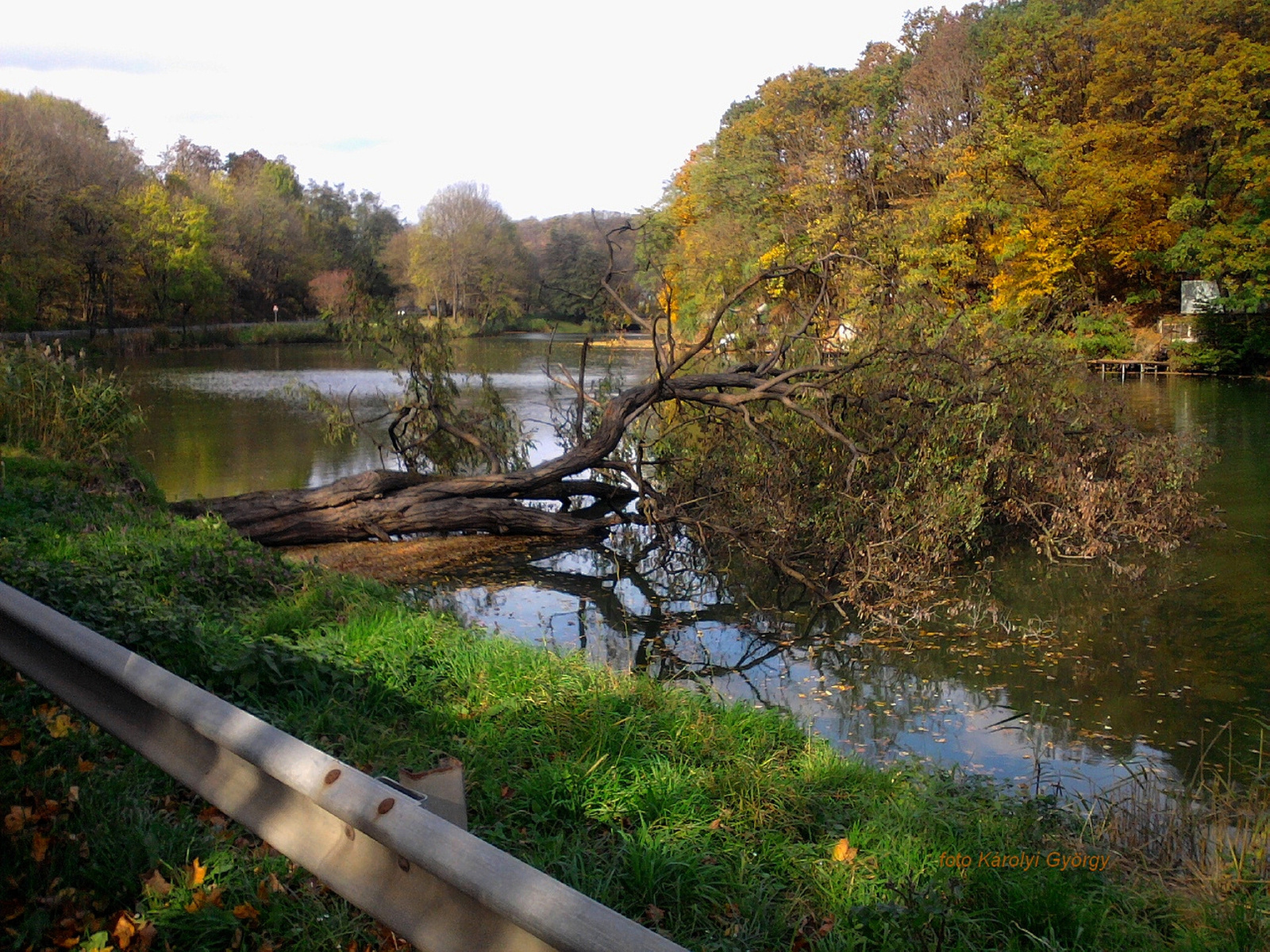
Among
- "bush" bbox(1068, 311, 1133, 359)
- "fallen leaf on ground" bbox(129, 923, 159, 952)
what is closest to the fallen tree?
"fallen leaf on ground" bbox(129, 923, 159, 952)

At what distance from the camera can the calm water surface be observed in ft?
22.1

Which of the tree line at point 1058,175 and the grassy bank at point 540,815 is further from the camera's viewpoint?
the tree line at point 1058,175

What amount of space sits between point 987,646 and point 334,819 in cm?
742

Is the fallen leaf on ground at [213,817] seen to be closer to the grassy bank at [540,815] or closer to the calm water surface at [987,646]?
the grassy bank at [540,815]

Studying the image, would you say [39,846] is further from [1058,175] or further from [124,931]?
[1058,175]

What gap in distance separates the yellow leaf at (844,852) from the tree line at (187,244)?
51.1 feet

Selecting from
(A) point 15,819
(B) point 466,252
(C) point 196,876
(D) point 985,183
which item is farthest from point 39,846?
(B) point 466,252

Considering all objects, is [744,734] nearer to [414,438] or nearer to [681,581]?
[681,581]

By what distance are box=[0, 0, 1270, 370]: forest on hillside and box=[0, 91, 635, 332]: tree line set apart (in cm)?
25

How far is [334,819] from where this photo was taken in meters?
2.22

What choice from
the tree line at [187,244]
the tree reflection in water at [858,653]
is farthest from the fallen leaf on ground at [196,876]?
the tree line at [187,244]

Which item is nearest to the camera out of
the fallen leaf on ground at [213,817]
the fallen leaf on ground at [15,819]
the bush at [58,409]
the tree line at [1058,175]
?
the fallen leaf on ground at [15,819]

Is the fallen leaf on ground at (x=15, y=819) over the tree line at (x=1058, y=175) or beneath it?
beneath

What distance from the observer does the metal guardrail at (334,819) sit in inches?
69.4
